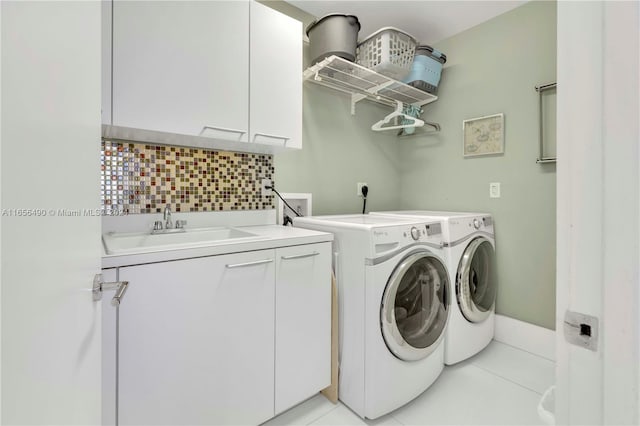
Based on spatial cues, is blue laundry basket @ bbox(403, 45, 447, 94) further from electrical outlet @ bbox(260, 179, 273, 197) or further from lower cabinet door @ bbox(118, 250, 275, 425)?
lower cabinet door @ bbox(118, 250, 275, 425)

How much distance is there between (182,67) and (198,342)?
1167 mm

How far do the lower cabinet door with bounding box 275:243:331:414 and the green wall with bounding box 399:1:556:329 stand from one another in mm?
1515

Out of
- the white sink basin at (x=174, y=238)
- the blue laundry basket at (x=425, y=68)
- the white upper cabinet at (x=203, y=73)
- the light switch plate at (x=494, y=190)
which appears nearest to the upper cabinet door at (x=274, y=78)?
the white upper cabinet at (x=203, y=73)

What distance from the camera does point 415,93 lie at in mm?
2324

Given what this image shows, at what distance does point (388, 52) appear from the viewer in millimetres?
1909

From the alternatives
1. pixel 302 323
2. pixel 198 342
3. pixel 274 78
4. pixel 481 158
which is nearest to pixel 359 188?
pixel 481 158

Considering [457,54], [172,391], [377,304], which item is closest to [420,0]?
[457,54]

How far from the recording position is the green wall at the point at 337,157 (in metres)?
2.10

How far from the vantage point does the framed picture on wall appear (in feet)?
7.04

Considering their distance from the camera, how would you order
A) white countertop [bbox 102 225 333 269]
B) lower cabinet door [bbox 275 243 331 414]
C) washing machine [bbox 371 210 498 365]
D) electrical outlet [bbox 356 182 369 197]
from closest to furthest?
white countertop [bbox 102 225 333 269], lower cabinet door [bbox 275 243 331 414], washing machine [bbox 371 210 498 365], electrical outlet [bbox 356 182 369 197]

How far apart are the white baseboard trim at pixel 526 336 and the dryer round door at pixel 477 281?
0.67 feet

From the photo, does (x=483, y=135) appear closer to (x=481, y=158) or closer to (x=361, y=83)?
(x=481, y=158)

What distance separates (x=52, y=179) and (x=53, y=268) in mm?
123

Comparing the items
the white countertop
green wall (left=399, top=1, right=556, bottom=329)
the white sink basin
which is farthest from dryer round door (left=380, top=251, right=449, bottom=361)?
green wall (left=399, top=1, right=556, bottom=329)
